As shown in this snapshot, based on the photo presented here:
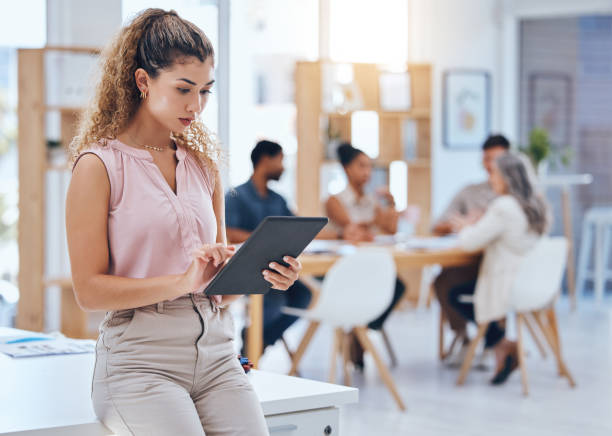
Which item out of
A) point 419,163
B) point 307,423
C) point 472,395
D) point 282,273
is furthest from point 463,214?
point 282,273

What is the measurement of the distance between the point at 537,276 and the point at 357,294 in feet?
3.54

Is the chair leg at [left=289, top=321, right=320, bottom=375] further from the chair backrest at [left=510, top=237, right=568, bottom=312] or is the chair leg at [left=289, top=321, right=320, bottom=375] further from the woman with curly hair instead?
the woman with curly hair

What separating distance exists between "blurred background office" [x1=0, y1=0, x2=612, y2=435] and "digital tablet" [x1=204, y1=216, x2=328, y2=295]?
5.11 feet

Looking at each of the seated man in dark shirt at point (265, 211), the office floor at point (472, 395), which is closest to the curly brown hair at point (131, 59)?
the office floor at point (472, 395)

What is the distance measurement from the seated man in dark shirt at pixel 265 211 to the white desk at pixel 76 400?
2.57m

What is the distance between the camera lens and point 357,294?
4.33m

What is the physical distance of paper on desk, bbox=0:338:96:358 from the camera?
225cm

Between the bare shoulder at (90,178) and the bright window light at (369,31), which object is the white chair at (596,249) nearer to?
the bright window light at (369,31)

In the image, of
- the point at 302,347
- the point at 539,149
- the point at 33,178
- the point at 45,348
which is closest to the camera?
the point at 45,348

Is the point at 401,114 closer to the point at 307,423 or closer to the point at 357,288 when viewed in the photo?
the point at 357,288

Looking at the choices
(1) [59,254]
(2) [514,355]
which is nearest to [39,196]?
(1) [59,254]

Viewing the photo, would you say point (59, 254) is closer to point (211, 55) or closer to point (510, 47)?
point (211, 55)

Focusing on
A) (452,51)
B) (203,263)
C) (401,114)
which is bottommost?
(203,263)

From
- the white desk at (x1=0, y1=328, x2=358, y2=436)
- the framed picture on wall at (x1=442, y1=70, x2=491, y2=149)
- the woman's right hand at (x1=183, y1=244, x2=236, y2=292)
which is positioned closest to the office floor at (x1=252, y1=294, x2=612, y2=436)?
the white desk at (x1=0, y1=328, x2=358, y2=436)
